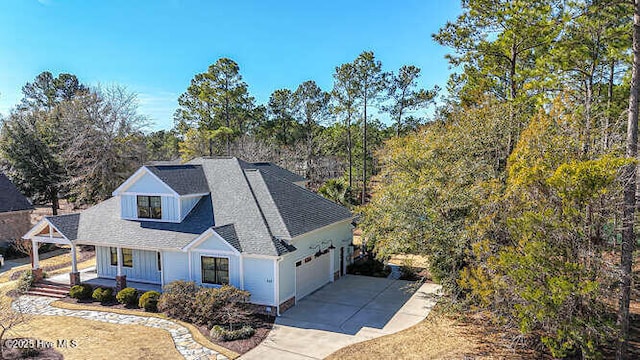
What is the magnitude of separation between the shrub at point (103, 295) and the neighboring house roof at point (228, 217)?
7.52 feet

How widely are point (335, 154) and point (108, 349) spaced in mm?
40609

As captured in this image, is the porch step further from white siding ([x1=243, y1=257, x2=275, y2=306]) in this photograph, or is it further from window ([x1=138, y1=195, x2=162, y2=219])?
white siding ([x1=243, y1=257, x2=275, y2=306])

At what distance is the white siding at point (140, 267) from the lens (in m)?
20.0

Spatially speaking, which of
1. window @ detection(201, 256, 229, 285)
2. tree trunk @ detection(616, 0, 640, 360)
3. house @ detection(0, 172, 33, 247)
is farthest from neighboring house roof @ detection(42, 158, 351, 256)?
house @ detection(0, 172, 33, 247)

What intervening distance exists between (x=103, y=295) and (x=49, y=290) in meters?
4.14

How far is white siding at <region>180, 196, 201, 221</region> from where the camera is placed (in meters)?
20.1

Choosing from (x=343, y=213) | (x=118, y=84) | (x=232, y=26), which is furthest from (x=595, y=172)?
(x=118, y=84)

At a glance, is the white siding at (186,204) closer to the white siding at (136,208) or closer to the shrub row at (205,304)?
the white siding at (136,208)

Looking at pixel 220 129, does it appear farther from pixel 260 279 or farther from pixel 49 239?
pixel 260 279

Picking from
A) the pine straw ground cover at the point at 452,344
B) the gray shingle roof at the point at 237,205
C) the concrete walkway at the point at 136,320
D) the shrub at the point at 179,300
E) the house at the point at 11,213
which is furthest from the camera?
the house at the point at 11,213

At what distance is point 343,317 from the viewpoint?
53.2 ft

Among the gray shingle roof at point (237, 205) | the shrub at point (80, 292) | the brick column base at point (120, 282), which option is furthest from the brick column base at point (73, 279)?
the gray shingle roof at point (237, 205)

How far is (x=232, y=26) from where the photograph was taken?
23.6 metres

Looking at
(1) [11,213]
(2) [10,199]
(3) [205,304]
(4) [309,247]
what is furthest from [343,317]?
(2) [10,199]
